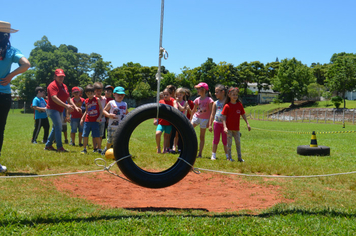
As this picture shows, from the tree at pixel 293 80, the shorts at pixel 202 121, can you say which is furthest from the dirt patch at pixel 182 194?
the tree at pixel 293 80

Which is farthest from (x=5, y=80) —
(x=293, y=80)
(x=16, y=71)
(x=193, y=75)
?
(x=193, y=75)

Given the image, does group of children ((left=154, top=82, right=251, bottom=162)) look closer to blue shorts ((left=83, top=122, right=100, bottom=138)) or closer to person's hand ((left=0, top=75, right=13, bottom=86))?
blue shorts ((left=83, top=122, right=100, bottom=138))

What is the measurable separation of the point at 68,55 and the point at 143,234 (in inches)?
2810

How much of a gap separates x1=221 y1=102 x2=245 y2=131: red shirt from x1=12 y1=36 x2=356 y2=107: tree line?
2114 inches

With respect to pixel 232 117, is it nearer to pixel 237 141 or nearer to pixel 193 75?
pixel 237 141

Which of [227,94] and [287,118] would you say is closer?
[227,94]

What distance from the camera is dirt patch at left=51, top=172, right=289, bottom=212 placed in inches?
173

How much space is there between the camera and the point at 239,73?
76.7m

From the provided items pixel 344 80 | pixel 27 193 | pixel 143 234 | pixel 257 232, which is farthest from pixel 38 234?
pixel 344 80

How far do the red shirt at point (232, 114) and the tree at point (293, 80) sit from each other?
193 ft

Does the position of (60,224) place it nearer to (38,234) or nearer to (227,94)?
(38,234)

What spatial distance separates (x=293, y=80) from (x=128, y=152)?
66.2 m

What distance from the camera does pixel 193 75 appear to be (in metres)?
77.8

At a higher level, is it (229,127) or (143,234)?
(229,127)
